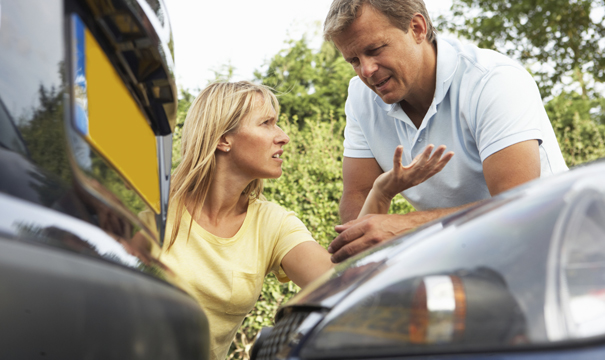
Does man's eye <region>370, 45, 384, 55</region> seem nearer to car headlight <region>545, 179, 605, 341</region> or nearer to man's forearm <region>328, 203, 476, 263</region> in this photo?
man's forearm <region>328, 203, 476, 263</region>

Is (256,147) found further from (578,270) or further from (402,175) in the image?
(578,270)

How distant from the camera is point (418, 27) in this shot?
2627 millimetres

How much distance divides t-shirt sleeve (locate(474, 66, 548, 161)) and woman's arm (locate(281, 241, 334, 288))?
783 millimetres

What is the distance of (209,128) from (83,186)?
5.53ft

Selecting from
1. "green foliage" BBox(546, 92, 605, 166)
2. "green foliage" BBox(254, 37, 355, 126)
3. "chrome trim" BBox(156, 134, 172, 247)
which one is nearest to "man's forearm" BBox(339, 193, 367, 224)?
"chrome trim" BBox(156, 134, 172, 247)

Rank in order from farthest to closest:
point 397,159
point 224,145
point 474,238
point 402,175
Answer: point 224,145, point 402,175, point 397,159, point 474,238

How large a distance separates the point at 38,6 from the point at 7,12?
0.19 feet

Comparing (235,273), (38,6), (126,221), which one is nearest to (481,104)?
(235,273)

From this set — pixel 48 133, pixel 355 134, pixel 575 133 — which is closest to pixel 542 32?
pixel 575 133

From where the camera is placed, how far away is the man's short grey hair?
2510 millimetres

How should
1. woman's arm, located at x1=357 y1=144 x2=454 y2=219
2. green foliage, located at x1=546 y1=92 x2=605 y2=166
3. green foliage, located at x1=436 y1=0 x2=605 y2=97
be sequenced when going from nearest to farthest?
woman's arm, located at x1=357 y1=144 x2=454 y2=219
green foliage, located at x1=546 y1=92 x2=605 y2=166
green foliage, located at x1=436 y1=0 x2=605 y2=97

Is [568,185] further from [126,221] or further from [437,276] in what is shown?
[126,221]

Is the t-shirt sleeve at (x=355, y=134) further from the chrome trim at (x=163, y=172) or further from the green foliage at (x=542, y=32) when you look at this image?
the green foliage at (x=542, y=32)

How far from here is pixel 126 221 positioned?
1077 mm
